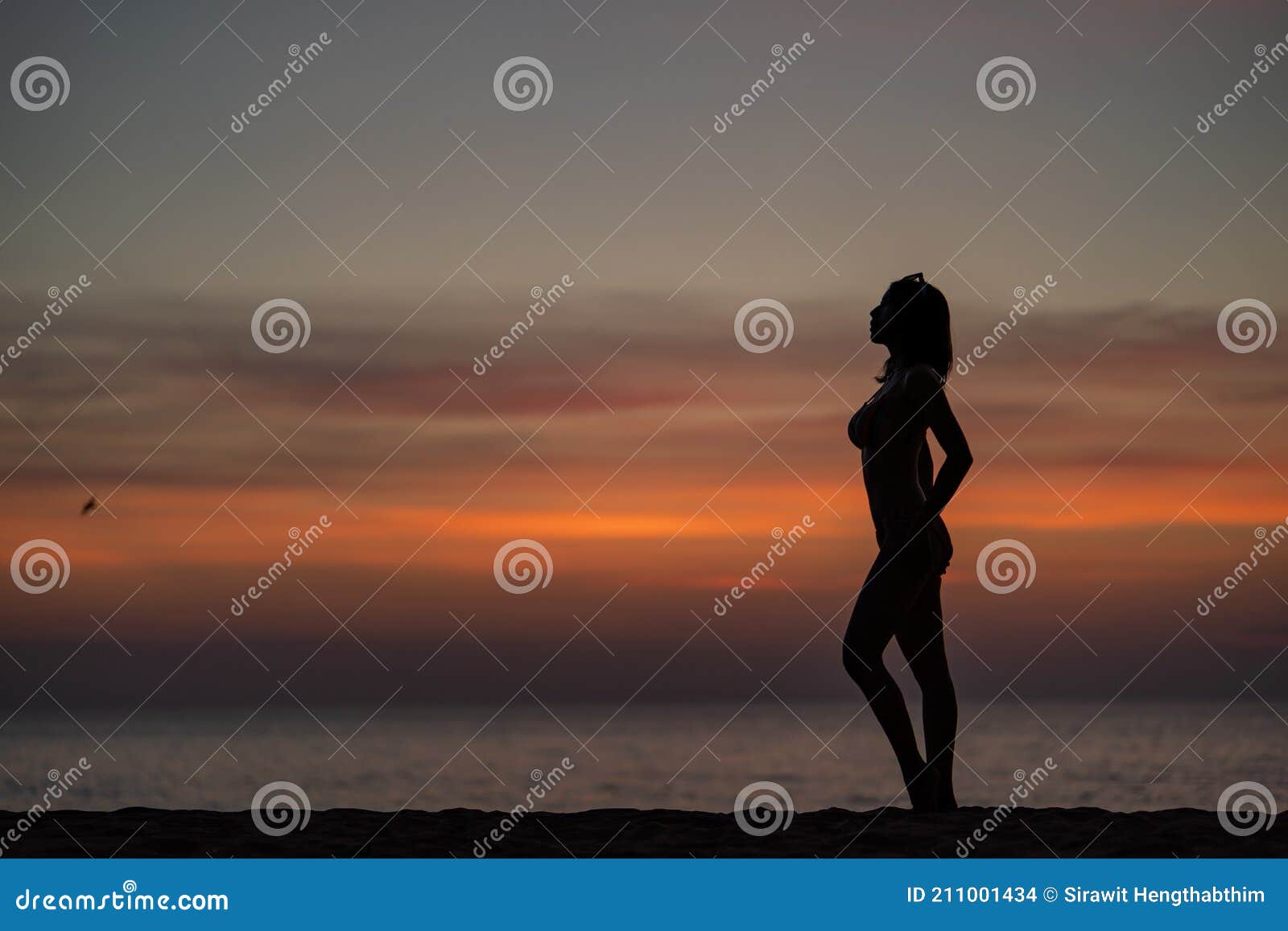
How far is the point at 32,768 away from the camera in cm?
2902

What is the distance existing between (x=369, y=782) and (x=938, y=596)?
17.2 metres

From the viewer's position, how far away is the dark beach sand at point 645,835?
6.01 meters

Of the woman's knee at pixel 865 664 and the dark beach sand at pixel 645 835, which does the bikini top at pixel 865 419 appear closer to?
the woman's knee at pixel 865 664

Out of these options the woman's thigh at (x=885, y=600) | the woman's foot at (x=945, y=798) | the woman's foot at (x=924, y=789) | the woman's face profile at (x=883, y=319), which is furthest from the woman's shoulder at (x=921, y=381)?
the woman's foot at (x=945, y=798)

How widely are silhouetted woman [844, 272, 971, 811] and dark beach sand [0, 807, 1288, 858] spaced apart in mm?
419

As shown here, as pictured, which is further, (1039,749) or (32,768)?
(1039,749)

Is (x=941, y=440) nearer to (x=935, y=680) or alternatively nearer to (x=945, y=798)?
(x=935, y=680)

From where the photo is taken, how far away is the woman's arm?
666 cm

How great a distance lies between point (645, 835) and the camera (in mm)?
6555

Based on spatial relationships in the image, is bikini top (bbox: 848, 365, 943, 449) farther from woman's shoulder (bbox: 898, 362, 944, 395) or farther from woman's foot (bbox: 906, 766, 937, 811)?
woman's foot (bbox: 906, 766, 937, 811)

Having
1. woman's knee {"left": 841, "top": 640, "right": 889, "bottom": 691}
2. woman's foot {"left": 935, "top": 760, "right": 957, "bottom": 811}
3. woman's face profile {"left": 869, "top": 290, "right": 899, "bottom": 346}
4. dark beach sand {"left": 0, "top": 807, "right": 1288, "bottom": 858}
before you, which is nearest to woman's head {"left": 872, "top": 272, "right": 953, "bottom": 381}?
woman's face profile {"left": 869, "top": 290, "right": 899, "bottom": 346}

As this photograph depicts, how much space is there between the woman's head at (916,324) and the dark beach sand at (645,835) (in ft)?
7.80
